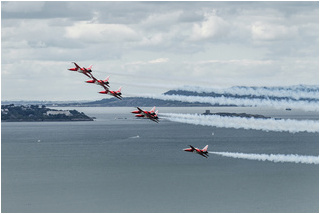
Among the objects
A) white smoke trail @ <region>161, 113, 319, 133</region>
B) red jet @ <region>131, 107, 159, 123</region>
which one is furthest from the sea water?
red jet @ <region>131, 107, 159, 123</region>

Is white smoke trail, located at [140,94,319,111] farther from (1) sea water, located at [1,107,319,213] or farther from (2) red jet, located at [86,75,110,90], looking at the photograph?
(1) sea water, located at [1,107,319,213]

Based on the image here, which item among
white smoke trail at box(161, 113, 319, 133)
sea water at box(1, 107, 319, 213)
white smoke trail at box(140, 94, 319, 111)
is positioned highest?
white smoke trail at box(140, 94, 319, 111)

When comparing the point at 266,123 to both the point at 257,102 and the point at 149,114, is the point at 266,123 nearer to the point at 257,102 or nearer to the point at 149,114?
the point at 257,102

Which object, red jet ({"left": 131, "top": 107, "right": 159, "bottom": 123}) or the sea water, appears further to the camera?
the sea water

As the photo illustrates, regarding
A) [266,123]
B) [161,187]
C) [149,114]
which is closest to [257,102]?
[266,123]

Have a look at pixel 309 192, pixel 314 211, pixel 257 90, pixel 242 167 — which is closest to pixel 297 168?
pixel 242 167

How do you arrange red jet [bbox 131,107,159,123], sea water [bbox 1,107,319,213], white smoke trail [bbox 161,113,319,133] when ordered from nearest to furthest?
white smoke trail [bbox 161,113,319,133] < red jet [bbox 131,107,159,123] < sea water [bbox 1,107,319,213]

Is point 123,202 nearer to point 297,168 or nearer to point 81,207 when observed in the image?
point 81,207

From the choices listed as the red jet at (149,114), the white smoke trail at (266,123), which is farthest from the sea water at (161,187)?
the red jet at (149,114)

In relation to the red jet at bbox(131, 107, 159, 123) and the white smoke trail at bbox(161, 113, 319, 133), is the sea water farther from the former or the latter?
the red jet at bbox(131, 107, 159, 123)

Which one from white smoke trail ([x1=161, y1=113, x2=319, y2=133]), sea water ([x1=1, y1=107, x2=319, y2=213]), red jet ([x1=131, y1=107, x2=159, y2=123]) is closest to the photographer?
white smoke trail ([x1=161, y1=113, x2=319, y2=133])

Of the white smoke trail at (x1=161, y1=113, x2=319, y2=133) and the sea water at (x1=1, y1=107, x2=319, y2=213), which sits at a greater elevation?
the white smoke trail at (x1=161, y1=113, x2=319, y2=133)

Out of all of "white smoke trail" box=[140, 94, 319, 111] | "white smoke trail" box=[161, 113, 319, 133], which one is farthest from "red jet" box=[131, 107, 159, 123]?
"white smoke trail" box=[140, 94, 319, 111]
